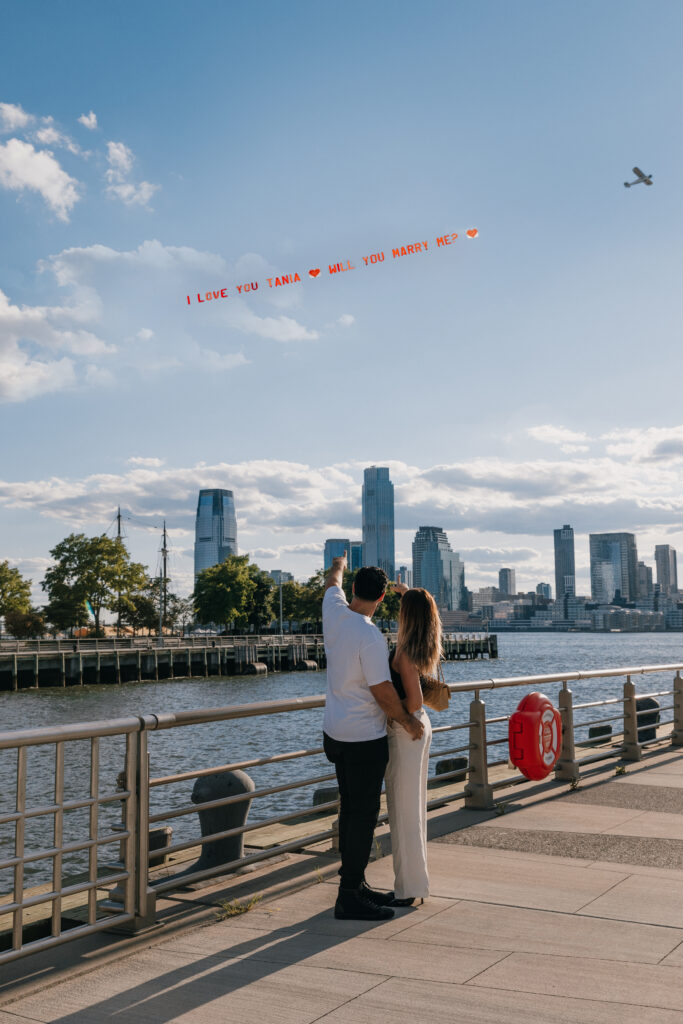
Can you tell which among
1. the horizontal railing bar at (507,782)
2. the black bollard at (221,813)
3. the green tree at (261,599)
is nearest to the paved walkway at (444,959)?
the black bollard at (221,813)

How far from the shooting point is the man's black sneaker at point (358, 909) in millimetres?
5395

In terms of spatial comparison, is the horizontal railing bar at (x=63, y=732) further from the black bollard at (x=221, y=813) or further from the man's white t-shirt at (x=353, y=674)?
the black bollard at (x=221, y=813)

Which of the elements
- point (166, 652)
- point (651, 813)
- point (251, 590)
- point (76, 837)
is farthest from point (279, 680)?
point (651, 813)

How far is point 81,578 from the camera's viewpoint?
90.5 m

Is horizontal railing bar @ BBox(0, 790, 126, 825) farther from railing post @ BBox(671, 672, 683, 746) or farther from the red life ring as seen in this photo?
railing post @ BBox(671, 672, 683, 746)

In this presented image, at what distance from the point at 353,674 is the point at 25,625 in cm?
10309

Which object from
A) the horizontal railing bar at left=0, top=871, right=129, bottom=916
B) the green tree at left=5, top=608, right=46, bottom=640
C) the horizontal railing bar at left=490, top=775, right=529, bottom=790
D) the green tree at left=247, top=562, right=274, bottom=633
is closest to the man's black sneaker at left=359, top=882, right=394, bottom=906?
the horizontal railing bar at left=0, top=871, right=129, bottom=916

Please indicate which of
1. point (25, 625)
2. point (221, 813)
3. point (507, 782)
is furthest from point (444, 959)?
point (25, 625)

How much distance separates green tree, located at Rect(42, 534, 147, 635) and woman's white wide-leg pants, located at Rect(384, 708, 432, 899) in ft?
286

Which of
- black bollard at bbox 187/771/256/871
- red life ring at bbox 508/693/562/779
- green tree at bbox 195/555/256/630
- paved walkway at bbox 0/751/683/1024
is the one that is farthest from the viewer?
green tree at bbox 195/555/256/630

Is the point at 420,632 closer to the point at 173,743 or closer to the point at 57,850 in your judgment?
the point at 57,850

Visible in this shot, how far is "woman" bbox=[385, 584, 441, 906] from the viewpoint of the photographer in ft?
17.8

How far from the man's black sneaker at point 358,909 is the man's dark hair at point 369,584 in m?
1.72

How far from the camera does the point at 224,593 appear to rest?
109688 millimetres
